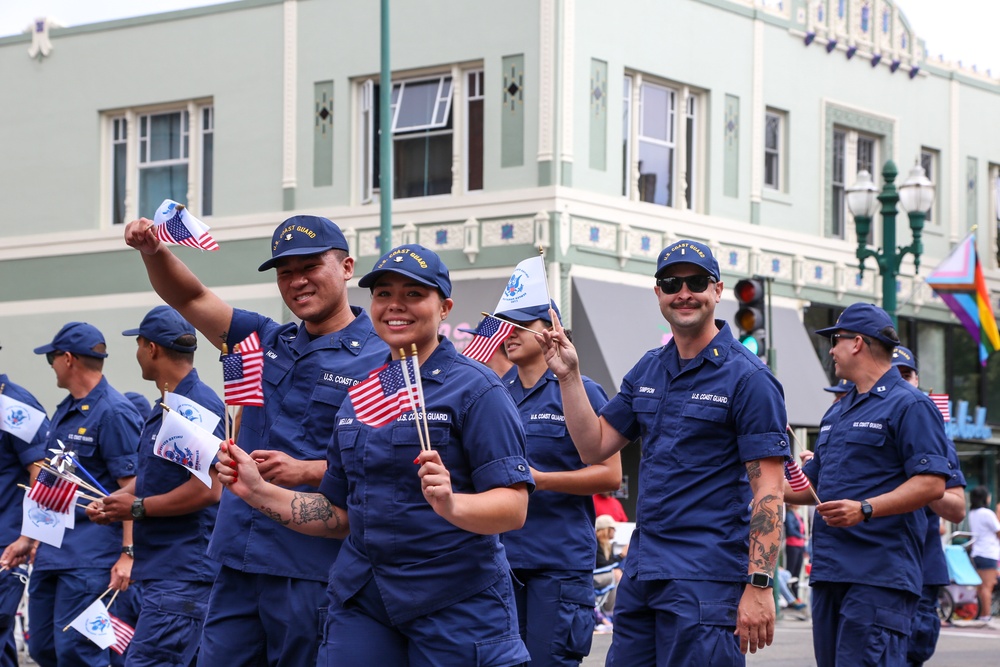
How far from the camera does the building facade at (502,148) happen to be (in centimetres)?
2458

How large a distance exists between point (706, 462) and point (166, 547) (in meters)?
2.88

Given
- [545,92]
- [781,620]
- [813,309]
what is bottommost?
[781,620]

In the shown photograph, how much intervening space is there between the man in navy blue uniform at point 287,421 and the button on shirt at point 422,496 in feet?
2.07

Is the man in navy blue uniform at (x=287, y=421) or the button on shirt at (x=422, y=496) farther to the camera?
the man in navy blue uniform at (x=287, y=421)

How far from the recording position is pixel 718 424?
671 centimetres

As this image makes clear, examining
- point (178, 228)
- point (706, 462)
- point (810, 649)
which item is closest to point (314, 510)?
point (178, 228)

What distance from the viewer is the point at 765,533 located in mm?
6453

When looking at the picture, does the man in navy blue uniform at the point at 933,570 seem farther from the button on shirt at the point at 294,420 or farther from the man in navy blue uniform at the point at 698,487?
the button on shirt at the point at 294,420

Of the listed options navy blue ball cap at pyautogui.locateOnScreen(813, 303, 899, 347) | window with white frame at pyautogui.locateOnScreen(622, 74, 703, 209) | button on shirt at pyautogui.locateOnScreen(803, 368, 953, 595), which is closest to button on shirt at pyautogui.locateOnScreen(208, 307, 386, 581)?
button on shirt at pyautogui.locateOnScreen(803, 368, 953, 595)

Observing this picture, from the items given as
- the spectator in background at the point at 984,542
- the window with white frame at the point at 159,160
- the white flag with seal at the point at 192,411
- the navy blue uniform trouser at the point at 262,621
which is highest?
the window with white frame at the point at 159,160

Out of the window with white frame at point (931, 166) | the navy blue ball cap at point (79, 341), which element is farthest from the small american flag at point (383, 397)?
the window with white frame at point (931, 166)

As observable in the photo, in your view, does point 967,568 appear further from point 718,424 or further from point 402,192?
point 718,424

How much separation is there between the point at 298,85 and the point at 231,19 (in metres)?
1.85

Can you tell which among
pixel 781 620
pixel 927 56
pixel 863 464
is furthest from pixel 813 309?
pixel 863 464
